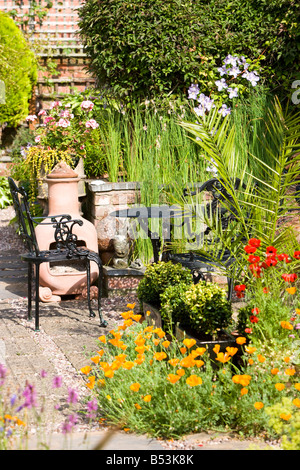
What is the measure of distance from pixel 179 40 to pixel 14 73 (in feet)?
15.8

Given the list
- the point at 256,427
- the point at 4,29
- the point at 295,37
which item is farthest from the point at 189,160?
the point at 4,29

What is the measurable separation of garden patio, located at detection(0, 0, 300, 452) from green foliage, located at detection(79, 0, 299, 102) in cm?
2

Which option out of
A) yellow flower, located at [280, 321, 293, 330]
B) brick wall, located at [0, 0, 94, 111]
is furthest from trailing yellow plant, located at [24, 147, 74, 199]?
brick wall, located at [0, 0, 94, 111]

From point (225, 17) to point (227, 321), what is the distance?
12.8 ft

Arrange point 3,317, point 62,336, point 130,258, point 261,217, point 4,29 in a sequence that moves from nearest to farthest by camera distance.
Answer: point 261,217, point 62,336, point 3,317, point 130,258, point 4,29

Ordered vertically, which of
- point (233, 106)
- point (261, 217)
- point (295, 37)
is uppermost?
point (295, 37)

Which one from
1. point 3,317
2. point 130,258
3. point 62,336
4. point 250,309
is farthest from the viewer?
point 130,258

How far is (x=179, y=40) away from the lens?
5941 millimetres

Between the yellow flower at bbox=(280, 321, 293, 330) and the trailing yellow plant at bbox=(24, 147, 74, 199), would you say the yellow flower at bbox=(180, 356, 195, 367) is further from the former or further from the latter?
the trailing yellow plant at bbox=(24, 147, 74, 199)

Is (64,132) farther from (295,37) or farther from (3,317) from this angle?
(295,37)

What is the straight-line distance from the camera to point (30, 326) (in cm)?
443

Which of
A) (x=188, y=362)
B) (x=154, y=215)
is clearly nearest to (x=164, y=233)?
(x=154, y=215)

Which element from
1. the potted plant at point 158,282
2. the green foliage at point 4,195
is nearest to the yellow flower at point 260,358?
the potted plant at point 158,282

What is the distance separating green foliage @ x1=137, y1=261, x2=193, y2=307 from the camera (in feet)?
13.2
